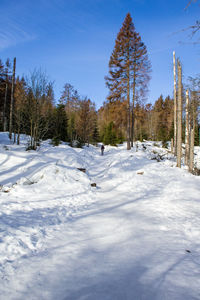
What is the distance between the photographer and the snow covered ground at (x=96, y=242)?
6.52 ft

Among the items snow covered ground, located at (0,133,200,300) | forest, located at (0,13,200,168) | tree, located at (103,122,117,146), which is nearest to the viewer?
snow covered ground, located at (0,133,200,300)

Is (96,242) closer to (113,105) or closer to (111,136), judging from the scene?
(113,105)

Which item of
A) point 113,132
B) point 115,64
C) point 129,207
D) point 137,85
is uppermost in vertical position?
point 115,64

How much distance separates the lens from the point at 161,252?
2.72 m

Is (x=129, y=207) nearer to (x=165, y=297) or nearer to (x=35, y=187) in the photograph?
(x=165, y=297)

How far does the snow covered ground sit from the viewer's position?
199 cm

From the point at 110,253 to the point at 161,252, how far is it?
2.97ft

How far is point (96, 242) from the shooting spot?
119 inches

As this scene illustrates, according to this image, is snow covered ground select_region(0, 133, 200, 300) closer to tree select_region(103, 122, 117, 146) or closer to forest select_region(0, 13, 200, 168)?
forest select_region(0, 13, 200, 168)

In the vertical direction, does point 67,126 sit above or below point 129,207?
above

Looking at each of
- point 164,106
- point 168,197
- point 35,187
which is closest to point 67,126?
point 35,187

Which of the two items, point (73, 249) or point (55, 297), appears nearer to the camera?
point (55, 297)

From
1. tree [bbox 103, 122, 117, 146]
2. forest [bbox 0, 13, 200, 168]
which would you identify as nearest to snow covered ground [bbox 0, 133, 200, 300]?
forest [bbox 0, 13, 200, 168]

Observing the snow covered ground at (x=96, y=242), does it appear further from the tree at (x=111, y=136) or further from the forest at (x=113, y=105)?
the tree at (x=111, y=136)
